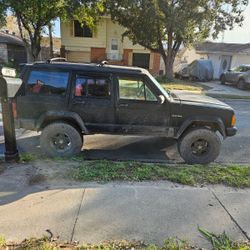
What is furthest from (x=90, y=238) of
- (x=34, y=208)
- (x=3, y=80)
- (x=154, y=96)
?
(x=154, y=96)

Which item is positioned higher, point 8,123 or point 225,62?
point 225,62

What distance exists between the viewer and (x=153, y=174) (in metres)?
4.16

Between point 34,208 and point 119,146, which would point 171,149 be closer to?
point 119,146

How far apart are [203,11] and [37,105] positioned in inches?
607

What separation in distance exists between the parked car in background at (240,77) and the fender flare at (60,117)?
54.3 feet

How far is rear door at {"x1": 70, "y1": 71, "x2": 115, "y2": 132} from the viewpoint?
520 centimetres

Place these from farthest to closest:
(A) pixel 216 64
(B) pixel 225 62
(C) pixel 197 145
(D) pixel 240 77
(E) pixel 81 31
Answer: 1. (A) pixel 216 64
2. (B) pixel 225 62
3. (E) pixel 81 31
4. (D) pixel 240 77
5. (C) pixel 197 145

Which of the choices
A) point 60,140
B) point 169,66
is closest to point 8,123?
point 60,140

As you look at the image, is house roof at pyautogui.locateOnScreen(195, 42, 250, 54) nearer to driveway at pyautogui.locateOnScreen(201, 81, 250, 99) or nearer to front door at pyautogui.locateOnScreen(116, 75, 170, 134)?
driveway at pyautogui.locateOnScreen(201, 81, 250, 99)

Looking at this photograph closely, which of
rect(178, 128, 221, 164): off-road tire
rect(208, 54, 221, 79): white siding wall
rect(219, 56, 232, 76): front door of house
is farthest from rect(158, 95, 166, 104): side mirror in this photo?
rect(219, 56, 232, 76): front door of house

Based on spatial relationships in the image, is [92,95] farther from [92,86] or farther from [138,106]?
[138,106]

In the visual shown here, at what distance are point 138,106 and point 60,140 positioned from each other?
1634mm

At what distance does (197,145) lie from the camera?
5402mm

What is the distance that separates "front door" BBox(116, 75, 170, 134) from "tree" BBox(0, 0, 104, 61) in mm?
13211
